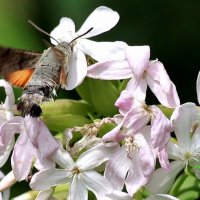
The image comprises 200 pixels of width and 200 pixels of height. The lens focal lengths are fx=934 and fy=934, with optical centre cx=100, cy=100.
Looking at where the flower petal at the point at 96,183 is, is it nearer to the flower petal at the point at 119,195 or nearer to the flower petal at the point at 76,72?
the flower petal at the point at 119,195

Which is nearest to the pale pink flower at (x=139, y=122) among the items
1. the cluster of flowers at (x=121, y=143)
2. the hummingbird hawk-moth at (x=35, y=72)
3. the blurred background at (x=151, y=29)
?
the cluster of flowers at (x=121, y=143)

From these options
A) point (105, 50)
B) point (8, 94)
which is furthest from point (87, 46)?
point (8, 94)

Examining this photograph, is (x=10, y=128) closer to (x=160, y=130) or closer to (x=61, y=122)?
(x=61, y=122)

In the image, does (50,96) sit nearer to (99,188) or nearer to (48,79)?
(48,79)

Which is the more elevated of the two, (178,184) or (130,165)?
(130,165)

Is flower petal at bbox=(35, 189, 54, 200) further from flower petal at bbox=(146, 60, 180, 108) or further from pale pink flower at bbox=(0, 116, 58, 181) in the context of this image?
flower petal at bbox=(146, 60, 180, 108)

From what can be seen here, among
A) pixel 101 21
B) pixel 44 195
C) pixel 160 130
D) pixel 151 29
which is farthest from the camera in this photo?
pixel 151 29
